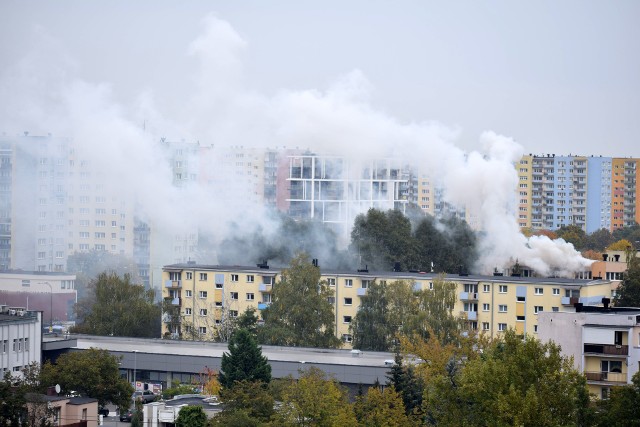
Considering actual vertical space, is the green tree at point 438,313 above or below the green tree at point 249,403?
above

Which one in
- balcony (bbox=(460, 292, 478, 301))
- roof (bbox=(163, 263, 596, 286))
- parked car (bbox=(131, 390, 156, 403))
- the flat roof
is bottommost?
parked car (bbox=(131, 390, 156, 403))

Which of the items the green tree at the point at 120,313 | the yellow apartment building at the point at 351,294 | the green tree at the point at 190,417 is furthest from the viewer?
the green tree at the point at 120,313

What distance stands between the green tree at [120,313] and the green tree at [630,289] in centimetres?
1877

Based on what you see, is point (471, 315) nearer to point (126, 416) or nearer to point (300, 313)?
point (300, 313)

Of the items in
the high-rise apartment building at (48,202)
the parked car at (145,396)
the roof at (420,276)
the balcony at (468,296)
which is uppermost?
the high-rise apartment building at (48,202)

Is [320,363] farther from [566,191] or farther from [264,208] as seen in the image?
[566,191]

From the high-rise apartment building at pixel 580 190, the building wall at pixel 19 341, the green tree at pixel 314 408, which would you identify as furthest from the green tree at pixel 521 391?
the high-rise apartment building at pixel 580 190

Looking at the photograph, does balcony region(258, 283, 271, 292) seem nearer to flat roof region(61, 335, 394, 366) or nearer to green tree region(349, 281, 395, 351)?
green tree region(349, 281, 395, 351)

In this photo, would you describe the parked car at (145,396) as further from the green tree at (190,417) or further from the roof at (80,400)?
the green tree at (190,417)

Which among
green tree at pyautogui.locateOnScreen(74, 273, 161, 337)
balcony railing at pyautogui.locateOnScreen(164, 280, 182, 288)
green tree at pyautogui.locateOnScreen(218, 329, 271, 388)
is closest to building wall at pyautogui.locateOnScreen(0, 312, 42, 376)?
green tree at pyautogui.locateOnScreen(218, 329, 271, 388)

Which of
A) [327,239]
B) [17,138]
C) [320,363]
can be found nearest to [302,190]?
[327,239]

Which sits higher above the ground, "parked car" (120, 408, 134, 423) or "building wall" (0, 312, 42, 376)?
"building wall" (0, 312, 42, 376)

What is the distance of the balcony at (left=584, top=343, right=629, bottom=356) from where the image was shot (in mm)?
32469

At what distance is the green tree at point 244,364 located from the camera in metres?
34.8
